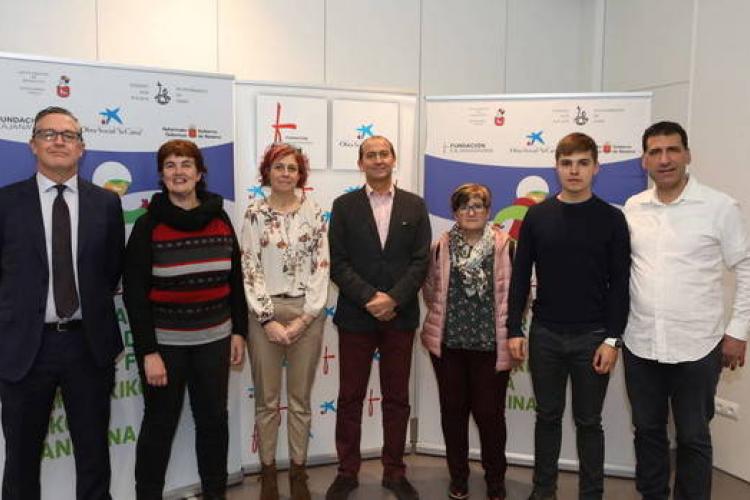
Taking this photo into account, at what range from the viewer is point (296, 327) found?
2.73 meters

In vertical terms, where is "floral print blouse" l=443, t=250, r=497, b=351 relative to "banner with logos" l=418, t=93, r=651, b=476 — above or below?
below

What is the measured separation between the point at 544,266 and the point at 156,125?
1.84 meters

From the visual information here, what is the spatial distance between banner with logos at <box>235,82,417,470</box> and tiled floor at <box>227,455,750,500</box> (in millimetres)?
144

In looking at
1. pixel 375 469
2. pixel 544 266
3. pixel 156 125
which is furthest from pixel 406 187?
pixel 375 469

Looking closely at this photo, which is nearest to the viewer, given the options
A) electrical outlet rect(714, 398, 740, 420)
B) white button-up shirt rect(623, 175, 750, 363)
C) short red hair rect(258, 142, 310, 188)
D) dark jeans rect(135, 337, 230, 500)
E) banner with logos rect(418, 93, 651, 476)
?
white button-up shirt rect(623, 175, 750, 363)

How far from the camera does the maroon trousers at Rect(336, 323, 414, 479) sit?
9.47 feet

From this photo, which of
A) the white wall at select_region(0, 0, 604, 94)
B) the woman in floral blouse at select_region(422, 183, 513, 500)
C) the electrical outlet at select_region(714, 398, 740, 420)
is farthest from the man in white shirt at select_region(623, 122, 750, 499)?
the white wall at select_region(0, 0, 604, 94)

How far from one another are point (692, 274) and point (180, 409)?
216 cm

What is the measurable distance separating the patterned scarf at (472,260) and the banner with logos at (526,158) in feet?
1.74

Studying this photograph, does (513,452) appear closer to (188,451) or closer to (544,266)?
(544,266)

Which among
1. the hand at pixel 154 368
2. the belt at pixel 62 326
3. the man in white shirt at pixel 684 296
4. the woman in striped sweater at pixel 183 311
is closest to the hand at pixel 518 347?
the man in white shirt at pixel 684 296

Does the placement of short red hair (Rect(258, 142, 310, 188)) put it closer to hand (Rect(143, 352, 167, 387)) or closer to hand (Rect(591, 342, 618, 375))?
hand (Rect(143, 352, 167, 387))

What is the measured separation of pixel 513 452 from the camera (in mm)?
3465

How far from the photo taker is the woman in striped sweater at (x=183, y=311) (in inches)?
96.4
